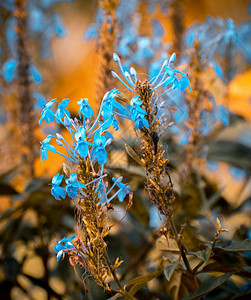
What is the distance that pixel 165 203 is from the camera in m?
0.32

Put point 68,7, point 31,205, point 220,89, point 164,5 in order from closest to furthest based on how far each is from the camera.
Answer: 1. point 31,205
2. point 220,89
3. point 164,5
4. point 68,7

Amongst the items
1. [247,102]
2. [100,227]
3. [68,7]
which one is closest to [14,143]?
[100,227]

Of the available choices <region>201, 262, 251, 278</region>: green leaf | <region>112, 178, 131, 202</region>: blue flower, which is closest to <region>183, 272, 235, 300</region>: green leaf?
<region>201, 262, 251, 278</region>: green leaf

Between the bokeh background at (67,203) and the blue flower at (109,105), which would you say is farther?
the bokeh background at (67,203)

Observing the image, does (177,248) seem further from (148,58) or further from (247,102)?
(247,102)

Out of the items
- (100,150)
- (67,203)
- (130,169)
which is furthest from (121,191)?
(67,203)

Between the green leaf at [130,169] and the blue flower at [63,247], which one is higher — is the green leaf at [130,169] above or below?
above

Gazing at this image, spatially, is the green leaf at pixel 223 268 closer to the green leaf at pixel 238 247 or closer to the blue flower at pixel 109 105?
the green leaf at pixel 238 247

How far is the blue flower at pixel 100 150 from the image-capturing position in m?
0.28

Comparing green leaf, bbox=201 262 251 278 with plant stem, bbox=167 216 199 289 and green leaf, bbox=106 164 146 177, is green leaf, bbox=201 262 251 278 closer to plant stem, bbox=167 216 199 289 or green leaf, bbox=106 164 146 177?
plant stem, bbox=167 216 199 289

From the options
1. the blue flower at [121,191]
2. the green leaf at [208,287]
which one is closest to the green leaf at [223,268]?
the green leaf at [208,287]

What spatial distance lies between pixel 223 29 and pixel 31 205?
0.46 m

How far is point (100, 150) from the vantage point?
277mm

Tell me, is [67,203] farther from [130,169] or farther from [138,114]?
[138,114]
